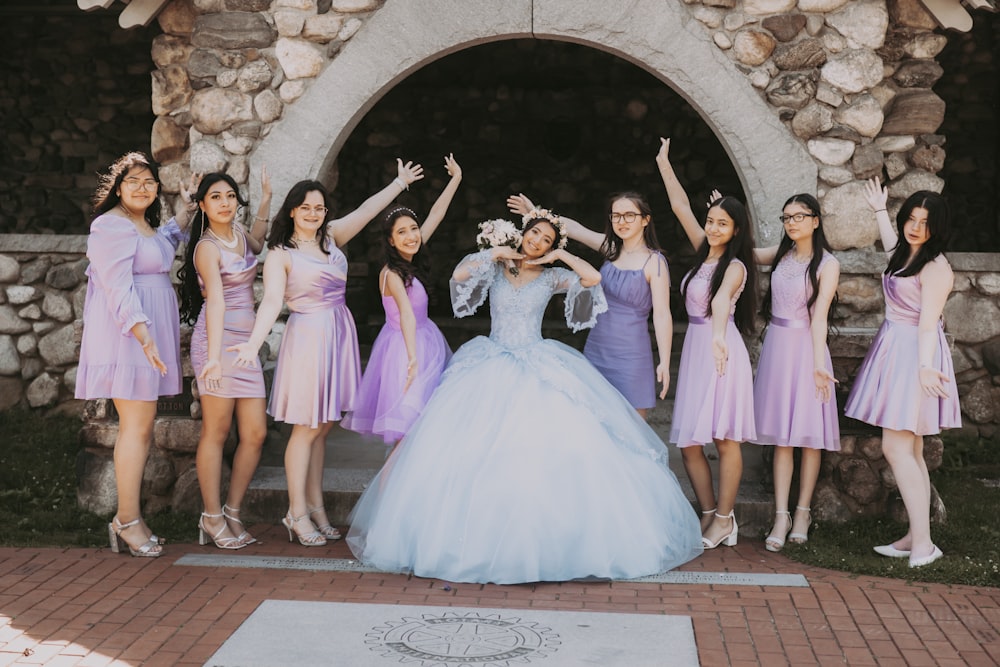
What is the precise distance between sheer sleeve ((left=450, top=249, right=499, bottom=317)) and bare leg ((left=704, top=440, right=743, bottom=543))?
56.5 inches

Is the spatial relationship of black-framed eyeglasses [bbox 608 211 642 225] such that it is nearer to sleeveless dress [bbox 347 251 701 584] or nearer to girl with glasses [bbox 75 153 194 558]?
sleeveless dress [bbox 347 251 701 584]

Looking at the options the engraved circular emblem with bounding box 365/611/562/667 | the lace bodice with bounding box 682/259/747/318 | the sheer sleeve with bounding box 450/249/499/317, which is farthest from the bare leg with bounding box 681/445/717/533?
the engraved circular emblem with bounding box 365/611/562/667

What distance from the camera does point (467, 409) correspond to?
5.03 metres

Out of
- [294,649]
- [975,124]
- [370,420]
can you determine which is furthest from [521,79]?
[294,649]

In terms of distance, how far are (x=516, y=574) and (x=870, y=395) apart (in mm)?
2004

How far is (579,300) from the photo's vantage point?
539 cm

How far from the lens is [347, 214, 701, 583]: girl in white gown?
470 centimetres

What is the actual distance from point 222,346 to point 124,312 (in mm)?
529

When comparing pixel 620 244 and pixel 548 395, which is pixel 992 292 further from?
pixel 548 395

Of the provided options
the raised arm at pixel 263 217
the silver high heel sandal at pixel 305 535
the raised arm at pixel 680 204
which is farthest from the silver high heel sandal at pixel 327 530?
the raised arm at pixel 680 204

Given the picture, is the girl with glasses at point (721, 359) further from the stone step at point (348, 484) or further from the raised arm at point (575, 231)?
the raised arm at point (575, 231)

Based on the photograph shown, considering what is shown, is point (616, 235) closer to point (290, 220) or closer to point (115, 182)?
point (290, 220)

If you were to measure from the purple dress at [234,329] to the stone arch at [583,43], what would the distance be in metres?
0.98

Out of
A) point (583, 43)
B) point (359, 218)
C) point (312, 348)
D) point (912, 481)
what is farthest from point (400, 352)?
point (912, 481)
